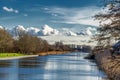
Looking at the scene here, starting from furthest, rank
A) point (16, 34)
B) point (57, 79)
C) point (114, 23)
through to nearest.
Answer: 1. point (16, 34)
2. point (57, 79)
3. point (114, 23)

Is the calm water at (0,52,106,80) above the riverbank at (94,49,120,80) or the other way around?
the other way around

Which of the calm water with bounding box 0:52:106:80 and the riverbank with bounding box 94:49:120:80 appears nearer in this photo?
the riverbank with bounding box 94:49:120:80

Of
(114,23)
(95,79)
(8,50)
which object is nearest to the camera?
(114,23)

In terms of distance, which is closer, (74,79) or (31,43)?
(74,79)

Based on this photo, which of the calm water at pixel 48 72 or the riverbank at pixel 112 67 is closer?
the riverbank at pixel 112 67

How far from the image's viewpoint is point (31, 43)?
566 ft

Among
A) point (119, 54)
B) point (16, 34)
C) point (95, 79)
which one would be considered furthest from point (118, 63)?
point (16, 34)

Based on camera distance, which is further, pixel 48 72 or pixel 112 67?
pixel 48 72

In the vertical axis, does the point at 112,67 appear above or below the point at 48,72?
above

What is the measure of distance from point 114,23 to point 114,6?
1.15 m

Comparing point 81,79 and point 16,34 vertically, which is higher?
point 16,34

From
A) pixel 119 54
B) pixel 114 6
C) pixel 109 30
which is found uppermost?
pixel 114 6

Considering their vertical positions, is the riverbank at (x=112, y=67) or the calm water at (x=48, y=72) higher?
the riverbank at (x=112, y=67)

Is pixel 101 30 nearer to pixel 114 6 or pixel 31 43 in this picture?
pixel 114 6
